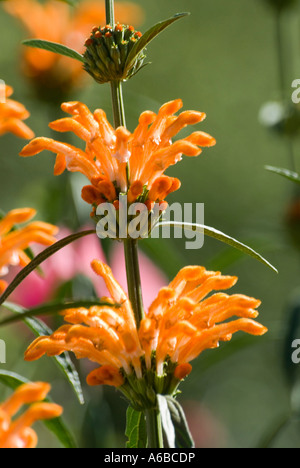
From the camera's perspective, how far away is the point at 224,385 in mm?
2162

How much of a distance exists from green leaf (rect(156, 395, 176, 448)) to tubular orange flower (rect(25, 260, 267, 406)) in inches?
1.6

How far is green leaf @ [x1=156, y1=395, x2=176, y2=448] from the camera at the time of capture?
0.55m

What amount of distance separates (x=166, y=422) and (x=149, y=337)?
0.25 ft

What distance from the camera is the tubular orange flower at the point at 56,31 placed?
1.37m

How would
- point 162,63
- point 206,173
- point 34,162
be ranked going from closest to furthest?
point 34,162, point 206,173, point 162,63

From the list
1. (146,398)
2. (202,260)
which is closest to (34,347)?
(146,398)

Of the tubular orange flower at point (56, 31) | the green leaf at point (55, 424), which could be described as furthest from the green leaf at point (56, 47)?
the tubular orange flower at point (56, 31)

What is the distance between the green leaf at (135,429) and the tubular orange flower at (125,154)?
18 cm

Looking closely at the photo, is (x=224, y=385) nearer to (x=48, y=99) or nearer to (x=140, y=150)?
(x=48, y=99)

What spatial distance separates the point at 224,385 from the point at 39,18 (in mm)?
1127

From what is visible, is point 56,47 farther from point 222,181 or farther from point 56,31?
point 222,181

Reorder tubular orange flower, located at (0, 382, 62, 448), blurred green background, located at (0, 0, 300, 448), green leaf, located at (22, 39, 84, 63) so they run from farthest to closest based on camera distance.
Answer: blurred green background, located at (0, 0, 300, 448)
green leaf, located at (22, 39, 84, 63)
tubular orange flower, located at (0, 382, 62, 448)

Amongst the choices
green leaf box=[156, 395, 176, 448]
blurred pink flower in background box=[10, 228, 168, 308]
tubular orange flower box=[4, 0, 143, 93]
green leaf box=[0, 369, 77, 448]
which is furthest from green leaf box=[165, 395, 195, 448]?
tubular orange flower box=[4, 0, 143, 93]

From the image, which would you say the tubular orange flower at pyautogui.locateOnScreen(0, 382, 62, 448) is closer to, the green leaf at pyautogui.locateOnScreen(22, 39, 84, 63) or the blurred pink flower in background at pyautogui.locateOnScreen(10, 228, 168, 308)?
the green leaf at pyautogui.locateOnScreen(22, 39, 84, 63)
